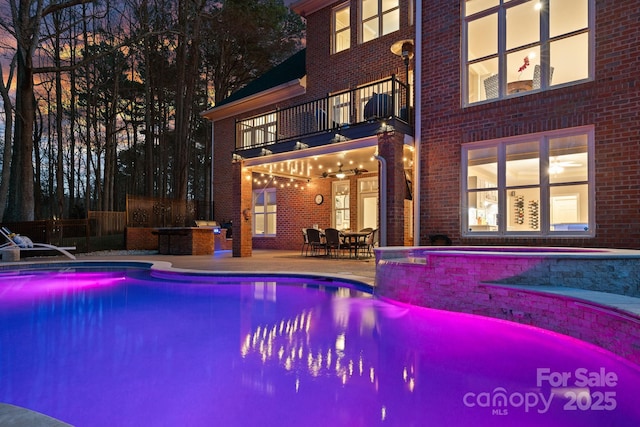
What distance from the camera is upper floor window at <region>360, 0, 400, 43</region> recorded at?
401 inches

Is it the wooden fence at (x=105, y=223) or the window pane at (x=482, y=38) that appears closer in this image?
the window pane at (x=482, y=38)

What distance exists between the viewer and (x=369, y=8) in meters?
10.6

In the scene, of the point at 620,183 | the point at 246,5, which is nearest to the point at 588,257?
the point at 620,183

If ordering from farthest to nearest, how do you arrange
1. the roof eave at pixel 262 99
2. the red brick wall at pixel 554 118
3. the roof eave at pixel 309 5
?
the roof eave at pixel 262 99 → the roof eave at pixel 309 5 → the red brick wall at pixel 554 118

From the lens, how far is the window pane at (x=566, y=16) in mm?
6820

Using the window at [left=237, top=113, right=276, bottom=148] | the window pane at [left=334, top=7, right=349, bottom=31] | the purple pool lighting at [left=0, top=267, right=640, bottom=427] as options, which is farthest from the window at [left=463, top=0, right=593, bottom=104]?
the window at [left=237, top=113, right=276, bottom=148]

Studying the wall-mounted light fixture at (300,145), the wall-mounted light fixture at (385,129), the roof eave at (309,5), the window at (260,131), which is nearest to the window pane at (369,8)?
the roof eave at (309,5)

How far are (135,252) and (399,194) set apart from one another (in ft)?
33.3

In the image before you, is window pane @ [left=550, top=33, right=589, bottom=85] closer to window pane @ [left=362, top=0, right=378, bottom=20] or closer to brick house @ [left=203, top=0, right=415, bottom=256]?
brick house @ [left=203, top=0, right=415, bottom=256]

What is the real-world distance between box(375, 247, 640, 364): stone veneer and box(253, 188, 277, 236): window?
1020 centimetres

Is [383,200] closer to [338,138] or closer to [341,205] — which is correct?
[338,138]

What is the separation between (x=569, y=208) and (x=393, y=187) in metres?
3.08

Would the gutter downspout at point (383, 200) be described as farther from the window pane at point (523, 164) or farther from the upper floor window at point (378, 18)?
the upper floor window at point (378, 18)

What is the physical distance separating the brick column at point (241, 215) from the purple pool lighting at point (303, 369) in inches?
227
